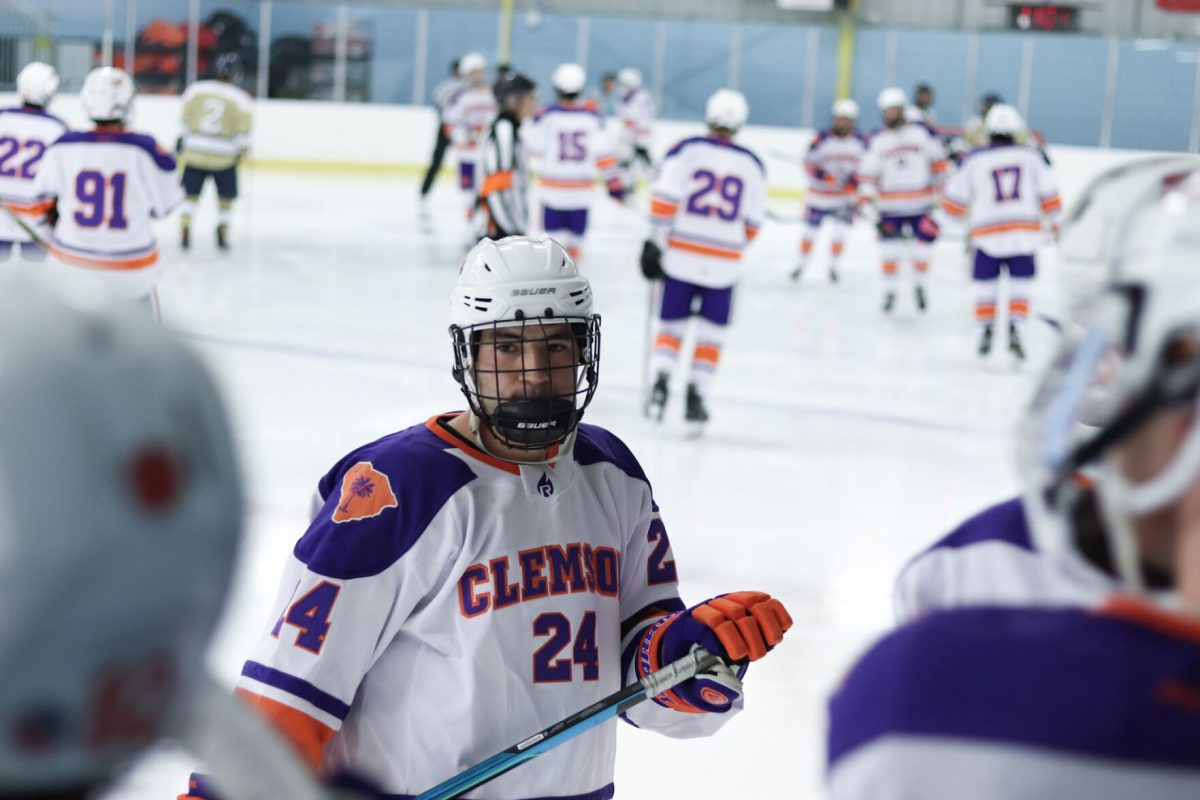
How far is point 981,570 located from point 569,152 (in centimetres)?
877

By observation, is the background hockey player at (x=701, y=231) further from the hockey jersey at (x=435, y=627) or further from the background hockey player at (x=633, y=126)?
Result: the background hockey player at (x=633, y=126)

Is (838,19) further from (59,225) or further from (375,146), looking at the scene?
(59,225)

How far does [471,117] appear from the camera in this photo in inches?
537

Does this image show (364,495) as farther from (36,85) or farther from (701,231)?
(36,85)

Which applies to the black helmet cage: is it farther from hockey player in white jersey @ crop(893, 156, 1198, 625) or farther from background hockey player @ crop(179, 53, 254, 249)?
background hockey player @ crop(179, 53, 254, 249)

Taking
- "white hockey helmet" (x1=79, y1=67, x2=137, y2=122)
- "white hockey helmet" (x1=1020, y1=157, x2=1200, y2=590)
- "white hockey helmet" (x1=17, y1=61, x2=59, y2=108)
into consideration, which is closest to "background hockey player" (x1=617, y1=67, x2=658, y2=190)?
"white hockey helmet" (x1=17, y1=61, x2=59, y2=108)

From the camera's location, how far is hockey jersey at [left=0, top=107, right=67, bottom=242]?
6918 mm

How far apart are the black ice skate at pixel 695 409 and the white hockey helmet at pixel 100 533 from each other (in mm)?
5823

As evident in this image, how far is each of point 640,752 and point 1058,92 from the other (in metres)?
15.7

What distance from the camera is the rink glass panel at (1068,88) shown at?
17266 millimetres

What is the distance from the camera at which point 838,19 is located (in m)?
19.0

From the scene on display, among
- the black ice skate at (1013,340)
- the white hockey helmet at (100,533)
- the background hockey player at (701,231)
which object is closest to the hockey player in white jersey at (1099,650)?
the white hockey helmet at (100,533)

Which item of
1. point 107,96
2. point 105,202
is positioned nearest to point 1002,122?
point 107,96

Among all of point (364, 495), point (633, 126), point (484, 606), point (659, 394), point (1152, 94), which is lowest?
point (659, 394)
